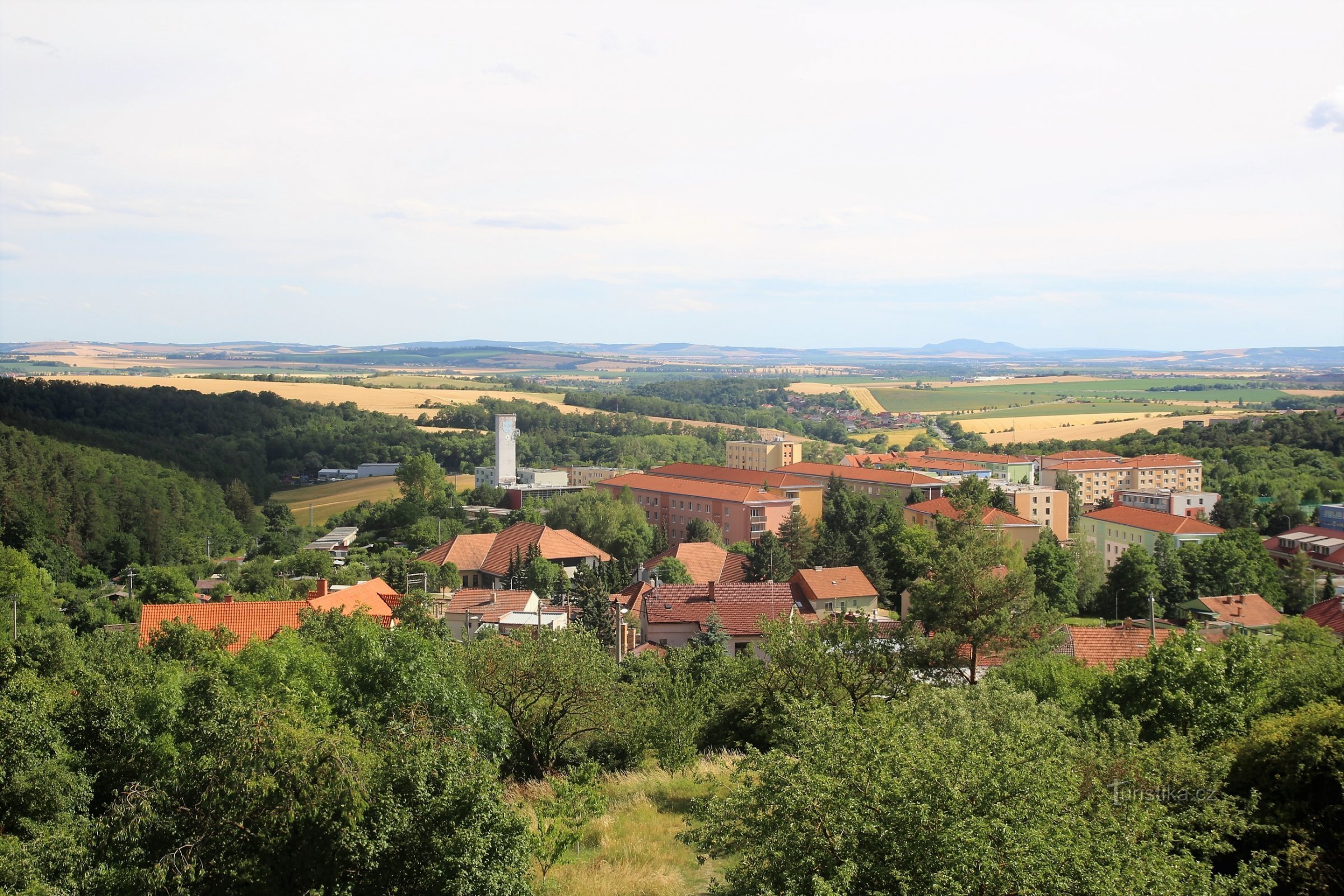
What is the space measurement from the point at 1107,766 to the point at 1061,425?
136019 mm

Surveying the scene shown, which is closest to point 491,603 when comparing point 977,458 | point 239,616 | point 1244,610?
point 239,616

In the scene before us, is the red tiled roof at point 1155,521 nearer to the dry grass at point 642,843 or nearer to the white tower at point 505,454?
the white tower at point 505,454

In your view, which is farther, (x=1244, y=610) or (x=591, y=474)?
(x=591, y=474)

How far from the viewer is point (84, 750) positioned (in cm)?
1530

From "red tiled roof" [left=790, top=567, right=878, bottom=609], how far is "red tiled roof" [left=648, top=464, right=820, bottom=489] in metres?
27.6

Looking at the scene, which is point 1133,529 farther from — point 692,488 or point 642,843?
point 642,843

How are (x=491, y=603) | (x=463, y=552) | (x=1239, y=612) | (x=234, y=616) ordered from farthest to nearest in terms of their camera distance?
1. (x=463, y=552)
2. (x=1239, y=612)
3. (x=491, y=603)
4. (x=234, y=616)

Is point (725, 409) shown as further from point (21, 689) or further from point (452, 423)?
point (21, 689)

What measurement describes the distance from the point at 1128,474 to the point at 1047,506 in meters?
20.7

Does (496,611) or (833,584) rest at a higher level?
(496,611)

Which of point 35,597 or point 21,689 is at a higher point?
point 21,689

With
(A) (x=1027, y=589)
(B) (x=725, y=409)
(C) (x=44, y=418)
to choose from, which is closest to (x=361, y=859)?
(A) (x=1027, y=589)

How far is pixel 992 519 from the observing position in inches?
2108

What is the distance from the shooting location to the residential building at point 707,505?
2586 inches
